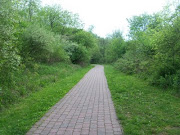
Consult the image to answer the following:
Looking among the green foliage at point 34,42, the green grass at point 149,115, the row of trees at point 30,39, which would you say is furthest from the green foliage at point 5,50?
the green foliage at point 34,42

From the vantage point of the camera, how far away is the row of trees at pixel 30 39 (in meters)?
5.91

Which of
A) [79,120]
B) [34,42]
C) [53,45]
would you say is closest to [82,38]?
[53,45]

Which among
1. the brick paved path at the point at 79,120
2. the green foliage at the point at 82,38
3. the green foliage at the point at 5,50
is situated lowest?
the brick paved path at the point at 79,120

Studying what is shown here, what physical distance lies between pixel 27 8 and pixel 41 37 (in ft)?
43.6

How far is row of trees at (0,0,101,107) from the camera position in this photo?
5914 millimetres

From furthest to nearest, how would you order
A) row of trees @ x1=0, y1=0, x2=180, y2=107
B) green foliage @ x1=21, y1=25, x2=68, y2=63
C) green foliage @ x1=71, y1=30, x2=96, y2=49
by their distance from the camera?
Answer: 1. green foliage @ x1=71, y1=30, x2=96, y2=49
2. green foliage @ x1=21, y1=25, x2=68, y2=63
3. row of trees @ x1=0, y1=0, x2=180, y2=107

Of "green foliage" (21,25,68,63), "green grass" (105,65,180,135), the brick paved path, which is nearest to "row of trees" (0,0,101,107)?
"green foliage" (21,25,68,63)

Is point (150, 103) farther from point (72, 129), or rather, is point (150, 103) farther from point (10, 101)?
point (10, 101)

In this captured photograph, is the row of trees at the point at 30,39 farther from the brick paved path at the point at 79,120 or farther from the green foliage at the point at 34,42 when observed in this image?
the brick paved path at the point at 79,120

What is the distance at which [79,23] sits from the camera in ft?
103

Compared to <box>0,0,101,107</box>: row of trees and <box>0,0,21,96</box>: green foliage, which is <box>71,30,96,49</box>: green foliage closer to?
<box>0,0,101,107</box>: row of trees

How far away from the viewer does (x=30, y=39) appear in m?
13.0

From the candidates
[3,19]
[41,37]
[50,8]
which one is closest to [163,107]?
[3,19]

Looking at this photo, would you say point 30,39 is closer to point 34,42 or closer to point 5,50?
point 34,42
